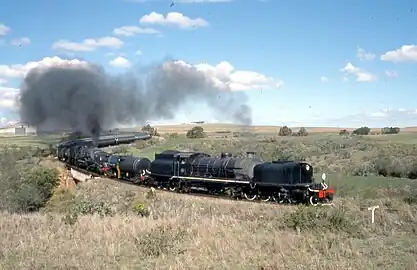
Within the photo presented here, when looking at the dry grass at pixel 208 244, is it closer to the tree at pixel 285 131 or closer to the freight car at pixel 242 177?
the freight car at pixel 242 177

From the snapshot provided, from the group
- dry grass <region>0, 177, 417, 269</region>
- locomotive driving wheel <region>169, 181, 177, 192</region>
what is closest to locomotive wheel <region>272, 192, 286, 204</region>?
dry grass <region>0, 177, 417, 269</region>

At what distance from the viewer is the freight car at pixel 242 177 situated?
87.3 ft

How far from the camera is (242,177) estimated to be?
29562 millimetres

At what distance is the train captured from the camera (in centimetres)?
2679

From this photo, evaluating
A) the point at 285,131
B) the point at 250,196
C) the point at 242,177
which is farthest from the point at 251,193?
the point at 285,131

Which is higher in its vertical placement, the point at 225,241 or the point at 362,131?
the point at 362,131

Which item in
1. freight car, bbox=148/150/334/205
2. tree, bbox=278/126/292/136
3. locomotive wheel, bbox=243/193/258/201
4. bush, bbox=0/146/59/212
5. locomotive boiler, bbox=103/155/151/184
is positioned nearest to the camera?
freight car, bbox=148/150/334/205

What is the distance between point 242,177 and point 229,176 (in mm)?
1152

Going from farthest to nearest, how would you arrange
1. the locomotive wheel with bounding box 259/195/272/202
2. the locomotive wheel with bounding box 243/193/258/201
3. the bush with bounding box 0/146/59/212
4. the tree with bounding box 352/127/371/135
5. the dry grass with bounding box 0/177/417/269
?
the tree with bounding box 352/127/371/135
the bush with bounding box 0/146/59/212
the locomotive wheel with bounding box 243/193/258/201
the locomotive wheel with bounding box 259/195/272/202
the dry grass with bounding box 0/177/417/269

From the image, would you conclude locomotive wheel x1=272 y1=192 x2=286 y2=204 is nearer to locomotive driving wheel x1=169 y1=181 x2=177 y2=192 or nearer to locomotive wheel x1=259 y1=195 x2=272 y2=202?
locomotive wheel x1=259 y1=195 x2=272 y2=202

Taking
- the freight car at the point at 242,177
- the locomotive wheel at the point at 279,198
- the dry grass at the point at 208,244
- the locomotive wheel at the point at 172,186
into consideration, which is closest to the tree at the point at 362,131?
the freight car at the point at 242,177

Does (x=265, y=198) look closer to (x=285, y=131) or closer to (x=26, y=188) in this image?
(x=26, y=188)

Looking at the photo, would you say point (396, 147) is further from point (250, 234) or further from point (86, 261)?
point (86, 261)

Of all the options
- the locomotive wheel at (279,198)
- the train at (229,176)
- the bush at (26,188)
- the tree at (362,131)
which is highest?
the tree at (362,131)
